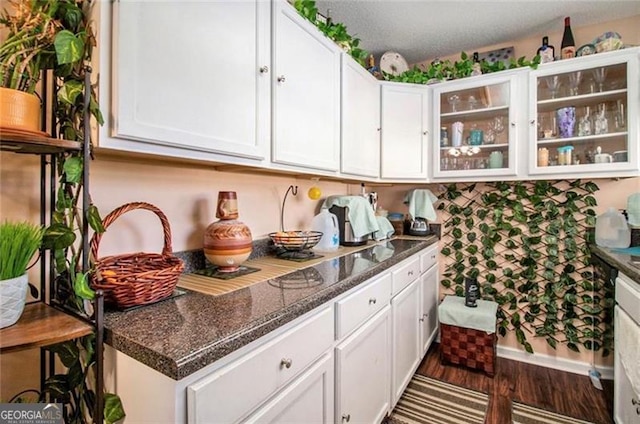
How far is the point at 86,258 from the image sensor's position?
2.47ft

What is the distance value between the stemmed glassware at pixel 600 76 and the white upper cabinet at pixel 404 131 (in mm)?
982

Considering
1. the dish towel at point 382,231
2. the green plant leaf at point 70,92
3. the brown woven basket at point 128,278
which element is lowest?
the brown woven basket at point 128,278

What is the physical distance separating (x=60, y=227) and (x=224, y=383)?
1.74 feet

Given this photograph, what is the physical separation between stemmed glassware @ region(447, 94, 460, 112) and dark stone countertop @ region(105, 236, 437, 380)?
1785 millimetres

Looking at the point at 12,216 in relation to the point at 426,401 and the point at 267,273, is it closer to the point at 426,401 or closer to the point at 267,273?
the point at 267,273

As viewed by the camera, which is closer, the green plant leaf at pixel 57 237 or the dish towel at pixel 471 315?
the green plant leaf at pixel 57 237

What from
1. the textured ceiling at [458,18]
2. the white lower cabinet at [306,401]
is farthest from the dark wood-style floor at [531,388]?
the textured ceiling at [458,18]

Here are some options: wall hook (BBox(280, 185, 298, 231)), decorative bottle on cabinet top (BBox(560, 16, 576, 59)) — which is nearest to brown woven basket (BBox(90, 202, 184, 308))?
wall hook (BBox(280, 185, 298, 231))

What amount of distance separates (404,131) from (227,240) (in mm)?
1625

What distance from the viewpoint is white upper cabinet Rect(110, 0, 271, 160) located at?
31.6 inches

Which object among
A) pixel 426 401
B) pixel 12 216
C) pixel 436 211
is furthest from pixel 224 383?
pixel 436 211

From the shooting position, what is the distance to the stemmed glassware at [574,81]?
1.98 meters

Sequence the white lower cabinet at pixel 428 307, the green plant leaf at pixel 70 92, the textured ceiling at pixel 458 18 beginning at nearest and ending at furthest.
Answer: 1. the green plant leaf at pixel 70 92
2. the textured ceiling at pixel 458 18
3. the white lower cabinet at pixel 428 307

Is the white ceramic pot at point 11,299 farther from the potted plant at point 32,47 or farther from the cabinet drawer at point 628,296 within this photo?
the cabinet drawer at point 628,296
